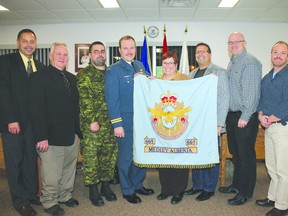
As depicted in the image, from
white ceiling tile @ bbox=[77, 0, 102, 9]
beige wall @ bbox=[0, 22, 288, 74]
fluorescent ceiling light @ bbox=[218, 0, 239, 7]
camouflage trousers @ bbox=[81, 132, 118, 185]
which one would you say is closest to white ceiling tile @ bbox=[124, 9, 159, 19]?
beige wall @ bbox=[0, 22, 288, 74]

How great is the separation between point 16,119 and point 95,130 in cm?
78

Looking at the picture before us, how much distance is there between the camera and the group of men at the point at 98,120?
2.52 m

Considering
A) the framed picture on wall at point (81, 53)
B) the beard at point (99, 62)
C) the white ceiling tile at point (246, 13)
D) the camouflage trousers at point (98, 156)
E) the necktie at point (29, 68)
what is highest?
the white ceiling tile at point (246, 13)

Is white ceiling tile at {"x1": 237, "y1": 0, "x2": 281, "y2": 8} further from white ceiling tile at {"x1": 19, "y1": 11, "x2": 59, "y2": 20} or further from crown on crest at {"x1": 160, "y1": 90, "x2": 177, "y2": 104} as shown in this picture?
white ceiling tile at {"x1": 19, "y1": 11, "x2": 59, "y2": 20}

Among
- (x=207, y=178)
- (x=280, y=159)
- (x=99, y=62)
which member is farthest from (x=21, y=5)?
(x=280, y=159)

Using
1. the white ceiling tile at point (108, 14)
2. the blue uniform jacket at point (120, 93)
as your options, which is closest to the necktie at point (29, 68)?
the blue uniform jacket at point (120, 93)

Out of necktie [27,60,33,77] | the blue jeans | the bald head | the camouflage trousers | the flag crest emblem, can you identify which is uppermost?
the bald head

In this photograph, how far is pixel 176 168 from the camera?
9.23 ft

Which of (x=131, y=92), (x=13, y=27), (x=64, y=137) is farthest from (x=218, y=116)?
(x=13, y=27)

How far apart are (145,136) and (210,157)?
0.71 metres

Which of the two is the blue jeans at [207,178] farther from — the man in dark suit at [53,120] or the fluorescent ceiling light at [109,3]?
the fluorescent ceiling light at [109,3]

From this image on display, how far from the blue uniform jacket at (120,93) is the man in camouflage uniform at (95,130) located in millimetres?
131

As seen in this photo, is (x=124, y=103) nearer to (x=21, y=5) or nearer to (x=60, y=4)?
(x=60, y=4)

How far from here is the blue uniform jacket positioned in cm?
272
